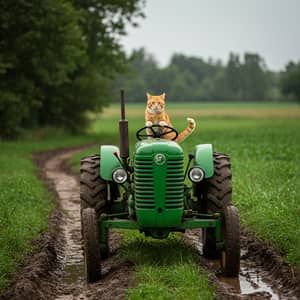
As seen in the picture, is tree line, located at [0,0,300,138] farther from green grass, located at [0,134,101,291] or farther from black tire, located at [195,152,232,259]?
black tire, located at [195,152,232,259]

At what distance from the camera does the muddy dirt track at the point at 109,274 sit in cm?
→ 821

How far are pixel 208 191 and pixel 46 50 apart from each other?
24037 mm

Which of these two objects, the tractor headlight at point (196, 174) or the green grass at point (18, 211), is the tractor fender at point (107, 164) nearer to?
the tractor headlight at point (196, 174)

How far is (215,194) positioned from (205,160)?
0.46 metres

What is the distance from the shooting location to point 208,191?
380 inches

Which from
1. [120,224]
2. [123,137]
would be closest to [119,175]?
[123,137]

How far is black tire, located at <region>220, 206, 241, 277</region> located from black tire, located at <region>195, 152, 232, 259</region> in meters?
0.48

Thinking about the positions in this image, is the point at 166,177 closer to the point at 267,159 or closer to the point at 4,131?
the point at 267,159

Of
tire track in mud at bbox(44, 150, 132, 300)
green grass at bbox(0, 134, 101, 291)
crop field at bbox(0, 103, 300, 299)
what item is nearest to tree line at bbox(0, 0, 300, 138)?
green grass at bbox(0, 134, 101, 291)

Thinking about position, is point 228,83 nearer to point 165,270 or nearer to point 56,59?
point 56,59

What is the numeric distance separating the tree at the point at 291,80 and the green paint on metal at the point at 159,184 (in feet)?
303

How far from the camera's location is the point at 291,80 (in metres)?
101

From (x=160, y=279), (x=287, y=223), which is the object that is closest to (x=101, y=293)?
(x=160, y=279)

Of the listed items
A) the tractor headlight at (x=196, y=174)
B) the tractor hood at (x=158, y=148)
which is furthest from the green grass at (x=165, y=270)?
the tractor hood at (x=158, y=148)
